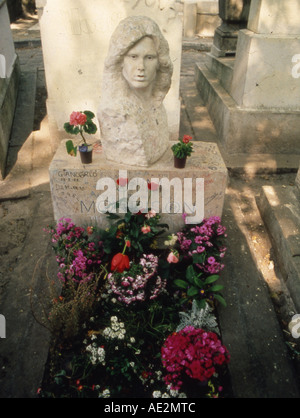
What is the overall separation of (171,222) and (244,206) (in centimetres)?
121

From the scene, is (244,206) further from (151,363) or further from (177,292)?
(151,363)

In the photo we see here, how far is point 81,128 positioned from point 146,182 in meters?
0.76

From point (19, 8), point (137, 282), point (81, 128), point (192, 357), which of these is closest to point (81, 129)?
point (81, 128)

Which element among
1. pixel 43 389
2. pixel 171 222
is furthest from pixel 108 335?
pixel 171 222

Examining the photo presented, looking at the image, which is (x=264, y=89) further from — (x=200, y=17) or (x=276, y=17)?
(x=200, y=17)

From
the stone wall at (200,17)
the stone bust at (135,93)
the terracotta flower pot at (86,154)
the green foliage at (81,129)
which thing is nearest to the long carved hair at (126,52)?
the stone bust at (135,93)

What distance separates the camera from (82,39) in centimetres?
460

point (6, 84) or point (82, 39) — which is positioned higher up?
point (82, 39)

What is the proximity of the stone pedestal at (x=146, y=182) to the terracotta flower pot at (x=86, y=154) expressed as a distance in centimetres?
5

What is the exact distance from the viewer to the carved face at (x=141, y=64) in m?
2.69

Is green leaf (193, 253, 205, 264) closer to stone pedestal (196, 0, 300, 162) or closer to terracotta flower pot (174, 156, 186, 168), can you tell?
terracotta flower pot (174, 156, 186, 168)

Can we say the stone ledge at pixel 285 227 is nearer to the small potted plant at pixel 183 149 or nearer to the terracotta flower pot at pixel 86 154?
the small potted plant at pixel 183 149
